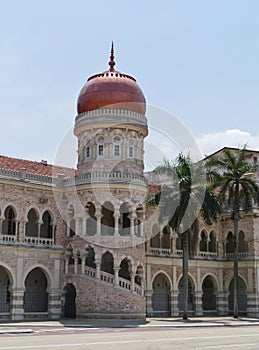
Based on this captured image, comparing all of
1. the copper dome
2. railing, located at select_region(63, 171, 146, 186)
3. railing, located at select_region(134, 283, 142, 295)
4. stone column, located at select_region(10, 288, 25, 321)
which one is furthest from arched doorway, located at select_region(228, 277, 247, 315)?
stone column, located at select_region(10, 288, 25, 321)

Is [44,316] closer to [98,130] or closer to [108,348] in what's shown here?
[98,130]

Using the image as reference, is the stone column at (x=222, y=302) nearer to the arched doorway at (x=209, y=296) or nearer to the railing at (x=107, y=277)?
the arched doorway at (x=209, y=296)

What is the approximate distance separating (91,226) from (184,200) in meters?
6.33

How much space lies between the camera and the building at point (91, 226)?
35.8 m

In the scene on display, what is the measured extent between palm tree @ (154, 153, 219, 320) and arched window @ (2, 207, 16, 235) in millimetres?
9597

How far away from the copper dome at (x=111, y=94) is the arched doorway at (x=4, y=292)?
12.2 metres

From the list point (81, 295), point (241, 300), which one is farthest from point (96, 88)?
point (241, 300)

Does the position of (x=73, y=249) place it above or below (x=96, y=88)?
below

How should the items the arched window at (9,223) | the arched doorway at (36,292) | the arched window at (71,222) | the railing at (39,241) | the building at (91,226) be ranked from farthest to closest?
the arched window at (71,222)
the arched doorway at (36,292)
the arched window at (9,223)
the railing at (39,241)
the building at (91,226)

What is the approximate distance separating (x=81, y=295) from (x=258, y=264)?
614 inches

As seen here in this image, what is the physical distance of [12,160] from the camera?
132ft

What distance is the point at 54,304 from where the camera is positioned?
1471 inches

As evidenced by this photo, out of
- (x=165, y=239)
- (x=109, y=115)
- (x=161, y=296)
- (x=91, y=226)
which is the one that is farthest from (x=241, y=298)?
(x=109, y=115)

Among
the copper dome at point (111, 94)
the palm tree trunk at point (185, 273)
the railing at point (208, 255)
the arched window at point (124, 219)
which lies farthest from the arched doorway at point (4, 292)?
the railing at point (208, 255)
